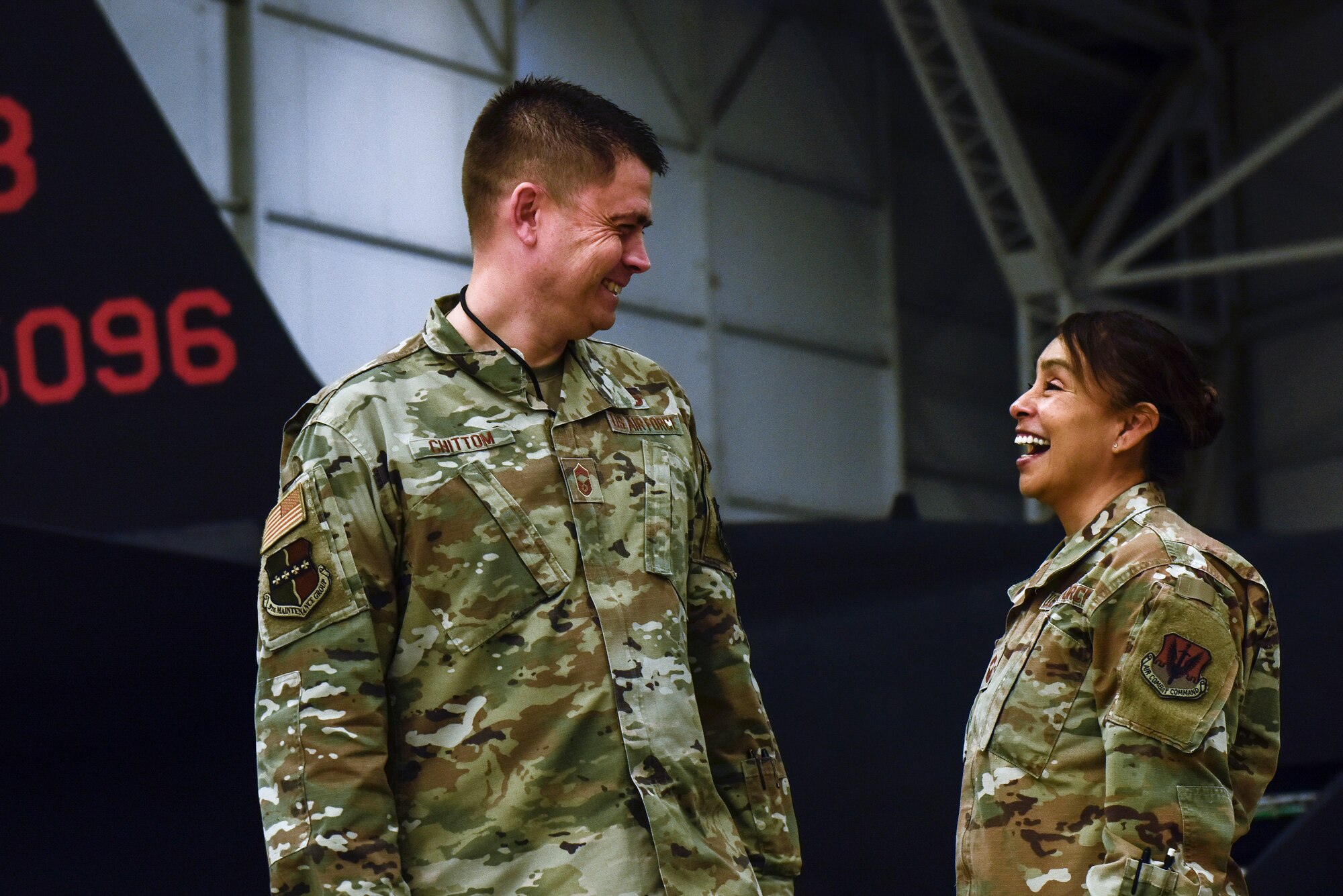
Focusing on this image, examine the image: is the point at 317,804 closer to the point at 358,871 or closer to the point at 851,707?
the point at 358,871

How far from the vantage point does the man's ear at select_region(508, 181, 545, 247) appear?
2.98m

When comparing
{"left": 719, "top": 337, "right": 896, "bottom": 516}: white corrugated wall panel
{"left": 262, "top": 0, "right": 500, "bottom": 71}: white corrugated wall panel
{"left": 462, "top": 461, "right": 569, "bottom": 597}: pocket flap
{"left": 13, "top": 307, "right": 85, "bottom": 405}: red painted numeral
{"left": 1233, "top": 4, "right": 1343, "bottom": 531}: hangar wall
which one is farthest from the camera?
{"left": 1233, "top": 4, "right": 1343, "bottom": 531}: hangar wall

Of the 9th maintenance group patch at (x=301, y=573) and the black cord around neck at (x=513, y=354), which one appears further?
the black cord around neck at (x=513, y=354)

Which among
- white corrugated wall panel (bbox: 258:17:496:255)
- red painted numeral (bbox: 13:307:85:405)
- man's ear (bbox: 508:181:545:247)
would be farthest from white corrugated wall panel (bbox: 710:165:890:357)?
man's ear (bbox: 508:181:545:247)

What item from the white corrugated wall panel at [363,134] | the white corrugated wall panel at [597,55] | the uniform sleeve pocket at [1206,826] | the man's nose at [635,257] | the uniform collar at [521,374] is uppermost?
the white corrugated wall panel at [597,55]

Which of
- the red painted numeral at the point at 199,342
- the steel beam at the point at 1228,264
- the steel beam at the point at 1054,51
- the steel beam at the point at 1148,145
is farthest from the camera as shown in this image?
the steel beam at the point at 1148,145

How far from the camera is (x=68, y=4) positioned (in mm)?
4625

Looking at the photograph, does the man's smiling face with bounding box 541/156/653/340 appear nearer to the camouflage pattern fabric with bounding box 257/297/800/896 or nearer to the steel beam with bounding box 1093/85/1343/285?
the camouflage pattern fabric with bounding box 257/297/800/896

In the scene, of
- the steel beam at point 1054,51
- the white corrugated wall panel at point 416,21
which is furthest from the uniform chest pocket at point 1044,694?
the steel beam at point 1054,51

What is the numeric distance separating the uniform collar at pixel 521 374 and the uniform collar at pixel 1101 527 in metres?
0.94

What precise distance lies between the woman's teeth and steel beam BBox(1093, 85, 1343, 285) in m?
13.4

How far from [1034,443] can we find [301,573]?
1.64 m

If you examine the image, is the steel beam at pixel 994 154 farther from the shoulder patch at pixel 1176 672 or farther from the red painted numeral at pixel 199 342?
the shoulder patch at pixel 1176 672

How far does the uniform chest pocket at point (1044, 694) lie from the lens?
320cm
